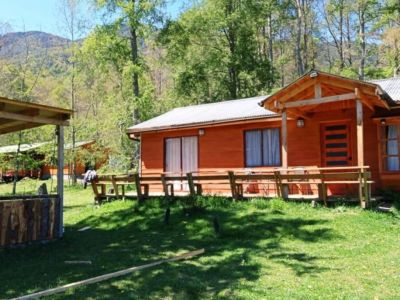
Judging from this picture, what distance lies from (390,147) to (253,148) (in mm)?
4690

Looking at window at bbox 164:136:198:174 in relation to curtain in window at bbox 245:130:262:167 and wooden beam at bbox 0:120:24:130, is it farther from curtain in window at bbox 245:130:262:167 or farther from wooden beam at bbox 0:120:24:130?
wooden beam at bbox 0:120:24:130

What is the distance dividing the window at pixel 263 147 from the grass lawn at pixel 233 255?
10.3ft

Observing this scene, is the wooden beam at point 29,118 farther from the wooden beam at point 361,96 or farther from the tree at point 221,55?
the tree at point 221,55

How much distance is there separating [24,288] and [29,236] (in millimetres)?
3586

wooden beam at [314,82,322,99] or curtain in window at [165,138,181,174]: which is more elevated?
wooden beam at [314,82,322,99]

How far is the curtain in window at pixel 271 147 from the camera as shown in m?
15.8

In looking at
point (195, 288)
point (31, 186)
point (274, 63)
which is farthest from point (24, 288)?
point (274, 63)

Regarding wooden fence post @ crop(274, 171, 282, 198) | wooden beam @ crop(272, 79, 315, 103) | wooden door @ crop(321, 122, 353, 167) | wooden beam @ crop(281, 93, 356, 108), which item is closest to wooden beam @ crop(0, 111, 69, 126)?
wooden fence post @ crop(274, 171, 282, 198)

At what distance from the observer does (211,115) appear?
17844 mm

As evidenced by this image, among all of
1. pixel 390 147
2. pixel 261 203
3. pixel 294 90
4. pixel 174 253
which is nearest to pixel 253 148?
pixel 294 90

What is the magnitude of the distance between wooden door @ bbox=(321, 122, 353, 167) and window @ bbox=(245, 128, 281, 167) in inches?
63.8

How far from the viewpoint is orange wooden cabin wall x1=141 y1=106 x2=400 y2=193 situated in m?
14.1

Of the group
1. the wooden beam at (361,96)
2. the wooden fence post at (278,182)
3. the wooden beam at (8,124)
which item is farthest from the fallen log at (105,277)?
the wooden beam at (361,96)

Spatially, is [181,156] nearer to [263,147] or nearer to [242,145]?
[242,145]
